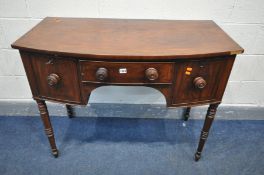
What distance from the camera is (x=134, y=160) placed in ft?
4.57

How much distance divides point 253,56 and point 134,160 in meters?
1.03

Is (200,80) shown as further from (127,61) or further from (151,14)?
(151,14)

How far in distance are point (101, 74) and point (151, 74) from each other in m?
0.20

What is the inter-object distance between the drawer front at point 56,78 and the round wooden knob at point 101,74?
11 cm

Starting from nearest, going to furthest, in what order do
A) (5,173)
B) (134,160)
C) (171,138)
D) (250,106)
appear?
(5,173)
(134,160)
(171,138)
(250,106)

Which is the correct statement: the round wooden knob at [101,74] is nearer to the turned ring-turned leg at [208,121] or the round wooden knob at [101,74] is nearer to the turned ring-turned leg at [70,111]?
the turned ring-turned leg at [208,121]

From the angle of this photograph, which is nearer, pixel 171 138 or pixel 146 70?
pixel 146 70

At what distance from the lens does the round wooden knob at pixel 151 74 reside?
0.90 m

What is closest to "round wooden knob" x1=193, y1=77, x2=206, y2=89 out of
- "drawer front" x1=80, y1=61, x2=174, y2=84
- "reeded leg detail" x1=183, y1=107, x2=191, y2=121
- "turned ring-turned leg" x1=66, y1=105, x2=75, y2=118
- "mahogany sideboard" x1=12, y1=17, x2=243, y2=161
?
"mahogany sideboard" x1=12, y1=17, x2=243, y2=161

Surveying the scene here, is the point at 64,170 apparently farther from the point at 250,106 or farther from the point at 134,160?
the point at 250,106

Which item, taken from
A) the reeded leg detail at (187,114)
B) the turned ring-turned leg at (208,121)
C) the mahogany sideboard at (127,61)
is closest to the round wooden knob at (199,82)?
the mahogany sideboard at (127,61)

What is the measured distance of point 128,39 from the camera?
3.30 feet

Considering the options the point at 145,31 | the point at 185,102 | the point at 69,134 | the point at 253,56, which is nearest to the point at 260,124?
the point at 253,56

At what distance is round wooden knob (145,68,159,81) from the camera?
2.95ft
